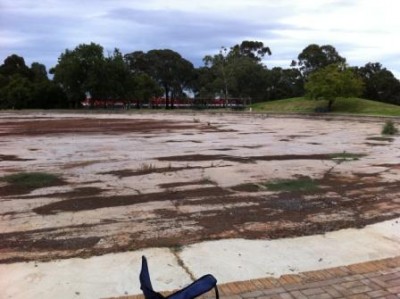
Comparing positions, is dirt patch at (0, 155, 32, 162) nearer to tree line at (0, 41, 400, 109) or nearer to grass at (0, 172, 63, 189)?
grass at (0, 172, 63, 189)

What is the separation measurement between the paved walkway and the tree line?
53801 millimetres

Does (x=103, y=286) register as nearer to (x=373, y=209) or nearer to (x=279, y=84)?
(x=373, y=209)

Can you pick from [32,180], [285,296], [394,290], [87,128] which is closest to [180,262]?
[285,296]

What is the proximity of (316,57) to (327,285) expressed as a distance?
94.1m

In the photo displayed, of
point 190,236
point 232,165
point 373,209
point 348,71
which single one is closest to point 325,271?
point 190,236

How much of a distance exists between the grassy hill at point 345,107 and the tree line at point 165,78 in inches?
112

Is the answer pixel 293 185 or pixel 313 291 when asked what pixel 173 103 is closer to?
pixel 293 185

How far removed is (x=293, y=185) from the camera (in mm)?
10570

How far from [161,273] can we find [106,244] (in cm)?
141

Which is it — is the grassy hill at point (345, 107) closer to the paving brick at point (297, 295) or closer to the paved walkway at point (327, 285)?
the paved walkway at point (327, 285)

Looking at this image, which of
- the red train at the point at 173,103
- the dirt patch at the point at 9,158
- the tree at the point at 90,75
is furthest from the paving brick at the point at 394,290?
the red train at the point at 173,103

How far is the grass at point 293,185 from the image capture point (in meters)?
10.2

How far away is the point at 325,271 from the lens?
5160 millimetres

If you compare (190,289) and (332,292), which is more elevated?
(190,289)
